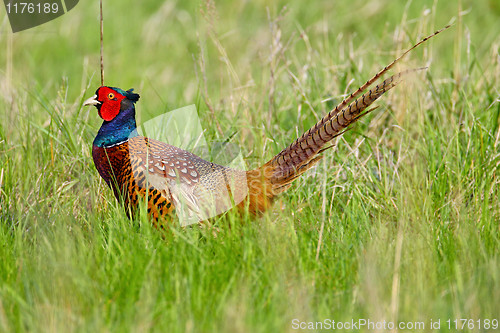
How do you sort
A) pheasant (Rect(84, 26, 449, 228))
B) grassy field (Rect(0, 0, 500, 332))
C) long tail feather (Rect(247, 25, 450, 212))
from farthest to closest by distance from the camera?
pheasant (Rect(84, 26, 449, 228))
long tail feather (Rect(247, 25, 450, 212))
grassy field (Rect(0, 0, 500, 332))

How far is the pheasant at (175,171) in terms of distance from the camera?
11.0 feet

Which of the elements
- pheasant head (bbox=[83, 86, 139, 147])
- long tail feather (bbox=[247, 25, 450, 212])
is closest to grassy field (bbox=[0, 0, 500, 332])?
long tail feather (bbox=[247, 25, 450, 212])

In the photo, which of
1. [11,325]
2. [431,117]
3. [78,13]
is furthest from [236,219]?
[78,13]

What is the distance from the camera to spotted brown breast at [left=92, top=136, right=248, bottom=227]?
3.34 metres

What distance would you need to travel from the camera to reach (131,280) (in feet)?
8.75

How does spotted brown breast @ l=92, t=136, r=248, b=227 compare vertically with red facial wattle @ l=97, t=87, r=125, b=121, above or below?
below

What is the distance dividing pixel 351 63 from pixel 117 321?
2858 millimetres

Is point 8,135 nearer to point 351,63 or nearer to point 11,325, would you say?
point 11,325

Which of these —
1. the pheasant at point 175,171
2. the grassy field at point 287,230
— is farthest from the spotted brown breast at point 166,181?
the grassy field at point 287,230

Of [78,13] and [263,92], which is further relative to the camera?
[78,13]

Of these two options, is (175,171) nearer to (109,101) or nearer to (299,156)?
(109,101)

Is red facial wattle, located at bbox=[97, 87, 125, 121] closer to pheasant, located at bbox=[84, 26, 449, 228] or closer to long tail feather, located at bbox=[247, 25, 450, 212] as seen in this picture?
pheasant, located at bbox=[84, 26, 449, 228]

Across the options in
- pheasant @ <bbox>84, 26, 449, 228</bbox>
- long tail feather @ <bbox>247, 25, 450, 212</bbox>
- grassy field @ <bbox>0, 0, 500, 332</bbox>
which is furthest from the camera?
pheasant @ <bbox>84, 26, 449, 228</bbox>

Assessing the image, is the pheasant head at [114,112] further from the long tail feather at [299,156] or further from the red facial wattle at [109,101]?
the long tail feather at [299,156]
